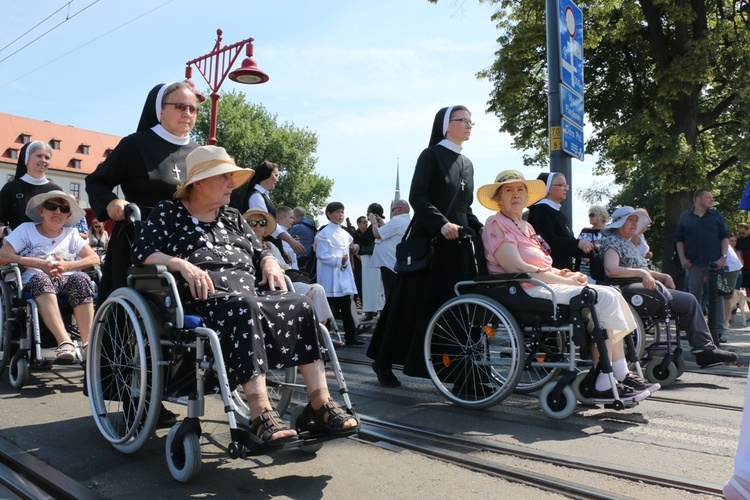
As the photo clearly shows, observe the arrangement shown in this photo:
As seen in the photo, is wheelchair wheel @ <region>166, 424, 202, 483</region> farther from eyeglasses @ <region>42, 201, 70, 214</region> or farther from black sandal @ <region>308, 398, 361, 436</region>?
eyeglasses @ <region>42, 201, 70, 214</region>

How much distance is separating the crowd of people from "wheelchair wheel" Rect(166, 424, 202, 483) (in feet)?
0.99

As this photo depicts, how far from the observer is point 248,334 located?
10.3 ft

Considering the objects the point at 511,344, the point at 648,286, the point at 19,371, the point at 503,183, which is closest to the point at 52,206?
the point at 19,371

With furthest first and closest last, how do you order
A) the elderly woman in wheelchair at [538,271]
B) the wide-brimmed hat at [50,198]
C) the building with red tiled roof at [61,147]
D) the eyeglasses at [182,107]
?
1. the building with red tiled roof at [61,147]
2. the wide-brimmed hat at [50,198]
3. the elderly woman in wheelchair at [538,271]
4. the eyeglasses at [182,107]

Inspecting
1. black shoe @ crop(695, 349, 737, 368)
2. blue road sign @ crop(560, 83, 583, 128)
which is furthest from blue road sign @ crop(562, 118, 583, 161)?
black shoe @ crop(695, 349, 737, 368)

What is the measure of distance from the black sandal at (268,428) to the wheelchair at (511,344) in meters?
1.97

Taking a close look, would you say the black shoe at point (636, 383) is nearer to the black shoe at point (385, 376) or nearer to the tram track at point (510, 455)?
the tram track at point (510, 455)

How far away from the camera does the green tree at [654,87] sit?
1677 cm

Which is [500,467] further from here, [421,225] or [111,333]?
[421,225]

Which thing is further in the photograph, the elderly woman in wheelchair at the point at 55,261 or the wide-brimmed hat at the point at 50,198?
the wide-brimmed hat at the point at 50,198

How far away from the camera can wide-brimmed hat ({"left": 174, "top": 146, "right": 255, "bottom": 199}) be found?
362 centimetres

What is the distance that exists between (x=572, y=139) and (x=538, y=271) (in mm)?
4493

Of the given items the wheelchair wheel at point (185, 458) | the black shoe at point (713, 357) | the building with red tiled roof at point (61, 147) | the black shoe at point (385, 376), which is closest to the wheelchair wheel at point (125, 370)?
the wheelchair wheel at point (185, 458)

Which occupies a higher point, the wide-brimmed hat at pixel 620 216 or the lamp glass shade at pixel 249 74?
the lamp glass shade at pixel 249 74
